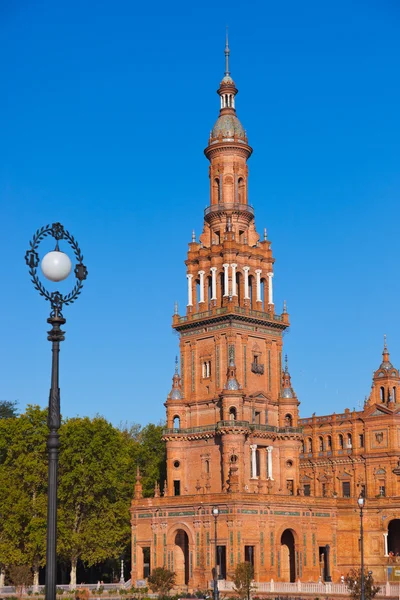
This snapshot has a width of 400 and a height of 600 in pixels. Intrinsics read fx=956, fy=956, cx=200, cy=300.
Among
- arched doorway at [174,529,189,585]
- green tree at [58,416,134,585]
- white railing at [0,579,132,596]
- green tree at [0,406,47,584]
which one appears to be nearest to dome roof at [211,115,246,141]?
green tree at [58,416,134,585]

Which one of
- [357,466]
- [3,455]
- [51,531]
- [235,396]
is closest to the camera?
[51,531]

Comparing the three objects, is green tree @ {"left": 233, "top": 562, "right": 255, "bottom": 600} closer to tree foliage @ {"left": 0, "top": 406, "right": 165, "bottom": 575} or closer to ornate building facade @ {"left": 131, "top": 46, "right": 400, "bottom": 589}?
ornate building facade @ {"left": 131, "top": 46, "right": 400, "bottom": 589}

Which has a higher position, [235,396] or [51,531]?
[235,396]

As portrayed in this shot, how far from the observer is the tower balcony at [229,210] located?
94.1 m

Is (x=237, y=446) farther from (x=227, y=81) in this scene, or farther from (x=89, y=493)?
(x=227, y=81)

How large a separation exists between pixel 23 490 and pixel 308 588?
30406mm

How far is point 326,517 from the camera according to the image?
8862 cm

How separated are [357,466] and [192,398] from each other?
22903 mm

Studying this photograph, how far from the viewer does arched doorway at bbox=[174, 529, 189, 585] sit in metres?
85.9

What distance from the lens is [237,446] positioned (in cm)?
8500

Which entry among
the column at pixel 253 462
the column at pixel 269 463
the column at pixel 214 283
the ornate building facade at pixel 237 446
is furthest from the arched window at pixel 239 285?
the column at pixel 269 463

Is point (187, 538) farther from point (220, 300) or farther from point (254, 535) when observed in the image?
point (220, 300)

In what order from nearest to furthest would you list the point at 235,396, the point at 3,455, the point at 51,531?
1. the point at 51,531
2. the point at 235,396
3. the point at 3,455

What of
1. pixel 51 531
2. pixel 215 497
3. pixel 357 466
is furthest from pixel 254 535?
pixel 51 531
